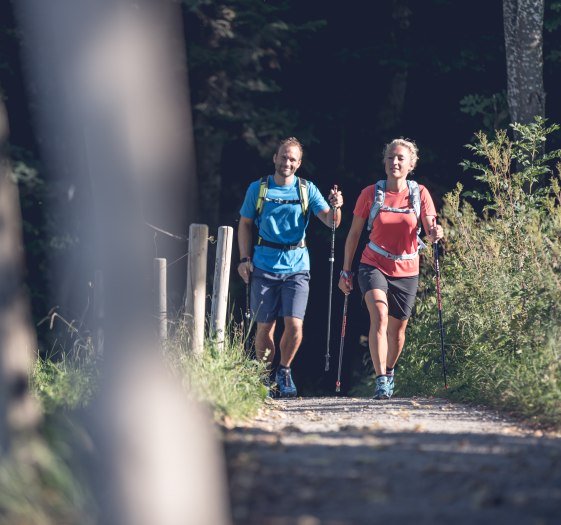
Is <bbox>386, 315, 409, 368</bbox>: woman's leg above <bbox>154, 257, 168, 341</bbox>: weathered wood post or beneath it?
beneath

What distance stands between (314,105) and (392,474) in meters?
15.2

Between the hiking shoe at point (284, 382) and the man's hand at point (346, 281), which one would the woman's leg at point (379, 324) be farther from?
the hiking shoe at point (284, 382)

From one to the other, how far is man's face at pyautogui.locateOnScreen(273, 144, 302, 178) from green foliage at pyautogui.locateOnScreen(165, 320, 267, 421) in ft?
4.83

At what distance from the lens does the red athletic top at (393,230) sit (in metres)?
10.4

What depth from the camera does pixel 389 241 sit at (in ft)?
34.2

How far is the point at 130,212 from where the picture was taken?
5.15 m

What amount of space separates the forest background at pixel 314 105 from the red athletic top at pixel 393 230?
24.3ft

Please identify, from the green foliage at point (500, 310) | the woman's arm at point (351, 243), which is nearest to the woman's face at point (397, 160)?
the woman's arm at point (351, 243)

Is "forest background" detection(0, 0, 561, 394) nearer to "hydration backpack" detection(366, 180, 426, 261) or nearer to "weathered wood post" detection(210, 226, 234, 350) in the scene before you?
"weathered wood post" detection(210, 226, 234, 350)

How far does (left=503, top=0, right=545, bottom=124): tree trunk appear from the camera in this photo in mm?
15043

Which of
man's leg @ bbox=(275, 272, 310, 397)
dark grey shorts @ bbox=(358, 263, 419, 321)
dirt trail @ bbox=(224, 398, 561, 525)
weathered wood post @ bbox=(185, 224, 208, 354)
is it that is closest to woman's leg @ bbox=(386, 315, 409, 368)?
dark grey shorts @ bbox=(358, 263, 419, 321)

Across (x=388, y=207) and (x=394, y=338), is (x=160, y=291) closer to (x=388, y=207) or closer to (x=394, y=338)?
(x=388, y=207)

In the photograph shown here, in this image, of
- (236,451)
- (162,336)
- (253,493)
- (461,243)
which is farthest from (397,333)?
(253,493)

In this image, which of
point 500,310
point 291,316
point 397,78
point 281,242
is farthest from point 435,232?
point 397,78
